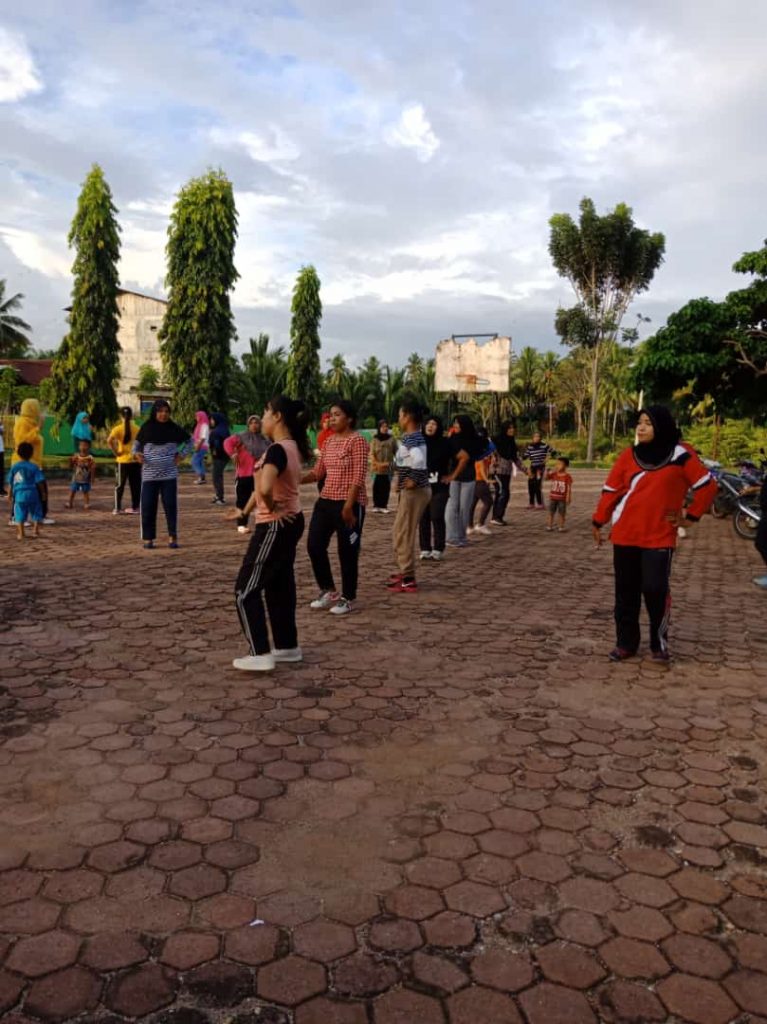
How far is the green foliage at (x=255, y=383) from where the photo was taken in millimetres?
46259

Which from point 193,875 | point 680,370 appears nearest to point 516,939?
point 193,875

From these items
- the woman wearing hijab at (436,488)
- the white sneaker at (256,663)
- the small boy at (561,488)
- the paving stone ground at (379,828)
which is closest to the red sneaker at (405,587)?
the paving stone ground at (379,828)

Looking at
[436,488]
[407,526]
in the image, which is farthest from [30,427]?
[407,526]

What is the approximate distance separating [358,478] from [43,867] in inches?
158

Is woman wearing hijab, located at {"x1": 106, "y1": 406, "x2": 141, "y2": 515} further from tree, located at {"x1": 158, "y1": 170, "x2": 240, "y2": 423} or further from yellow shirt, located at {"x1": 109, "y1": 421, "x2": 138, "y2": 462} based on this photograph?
tree, located at {"x1": 158, "y1": 170, "x2": 240, "y2": 423}

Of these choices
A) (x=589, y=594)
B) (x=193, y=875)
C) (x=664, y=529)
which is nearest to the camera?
(x=193, y=875)

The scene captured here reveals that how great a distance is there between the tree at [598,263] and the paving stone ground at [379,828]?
118 ft

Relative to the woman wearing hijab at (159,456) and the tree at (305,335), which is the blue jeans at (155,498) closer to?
the woman wearing hijab at (159,456)

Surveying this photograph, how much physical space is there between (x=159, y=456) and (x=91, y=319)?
75.1 ft

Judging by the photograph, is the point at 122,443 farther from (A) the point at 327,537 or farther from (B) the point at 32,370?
(B) the point at 32,370

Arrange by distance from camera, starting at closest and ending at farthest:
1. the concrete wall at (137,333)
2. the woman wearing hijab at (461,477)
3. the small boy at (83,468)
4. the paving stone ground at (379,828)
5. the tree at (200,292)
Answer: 1. the paving stone ground at (379,828)
2. the woman wearing hijab at (461,477)
3. the small boy at (83,468)
4. the tree at (200,292)
5. the concrete wall at (137,333)

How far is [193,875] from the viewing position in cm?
→ 262

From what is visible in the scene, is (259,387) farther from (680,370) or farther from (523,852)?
(523,852)

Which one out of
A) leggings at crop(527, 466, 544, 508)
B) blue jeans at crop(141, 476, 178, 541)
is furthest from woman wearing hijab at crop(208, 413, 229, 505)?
leggings at crop(527, 466, 544, 508)
